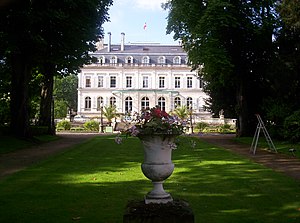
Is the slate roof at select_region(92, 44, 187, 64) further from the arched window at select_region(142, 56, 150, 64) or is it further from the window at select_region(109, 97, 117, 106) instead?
the window at select_region(109, 97, 117, 106)

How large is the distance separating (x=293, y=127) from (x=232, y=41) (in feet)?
29.1

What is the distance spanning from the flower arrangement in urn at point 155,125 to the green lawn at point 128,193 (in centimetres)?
157

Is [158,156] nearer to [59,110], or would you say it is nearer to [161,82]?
[59,110]

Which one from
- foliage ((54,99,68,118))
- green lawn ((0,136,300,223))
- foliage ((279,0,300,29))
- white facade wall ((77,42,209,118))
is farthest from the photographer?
white facade wall ((77,42,209,118))

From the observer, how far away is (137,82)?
73.9 meters

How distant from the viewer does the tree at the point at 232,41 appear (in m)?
24.9

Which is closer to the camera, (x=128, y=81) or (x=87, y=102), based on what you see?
(x=87, y=102)

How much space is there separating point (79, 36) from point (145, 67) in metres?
51.2

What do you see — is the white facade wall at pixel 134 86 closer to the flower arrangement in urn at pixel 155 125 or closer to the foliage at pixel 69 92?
the foliage at pixel 69 92

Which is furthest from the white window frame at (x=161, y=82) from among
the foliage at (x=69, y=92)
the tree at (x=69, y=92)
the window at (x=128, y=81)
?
the foliage at (x=69, y=92)

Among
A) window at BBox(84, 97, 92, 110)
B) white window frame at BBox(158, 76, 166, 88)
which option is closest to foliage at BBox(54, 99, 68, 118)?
window at BBox(84, 97, 92, 110)

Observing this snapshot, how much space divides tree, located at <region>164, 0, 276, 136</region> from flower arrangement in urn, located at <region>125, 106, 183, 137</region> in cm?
1991

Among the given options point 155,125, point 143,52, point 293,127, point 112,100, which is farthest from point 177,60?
point 155,125

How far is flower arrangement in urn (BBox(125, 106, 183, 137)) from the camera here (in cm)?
504
